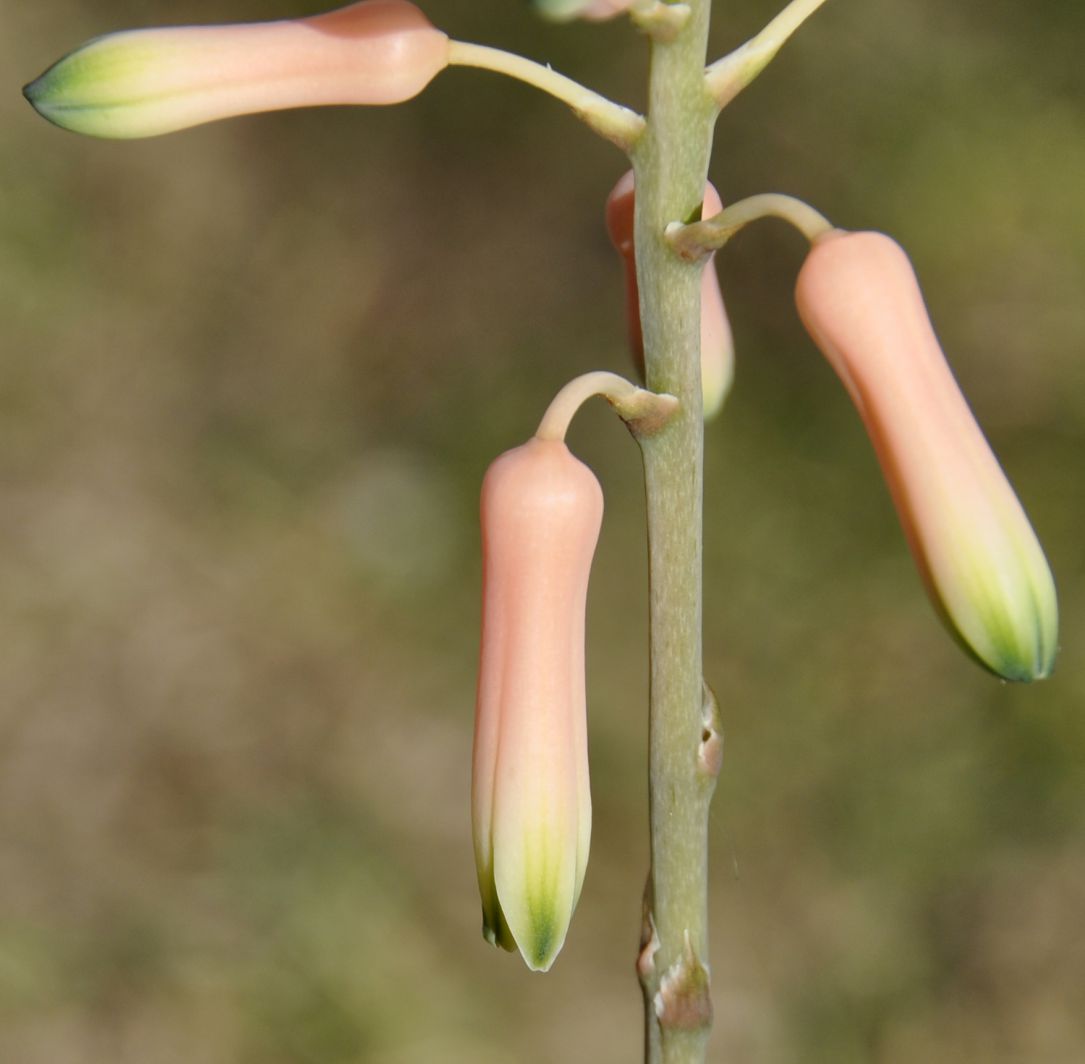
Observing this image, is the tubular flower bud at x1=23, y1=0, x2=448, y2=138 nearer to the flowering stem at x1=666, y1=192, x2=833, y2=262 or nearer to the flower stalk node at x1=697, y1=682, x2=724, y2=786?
the flowering stem at x1=666, y1=192, x2=833, y2=262

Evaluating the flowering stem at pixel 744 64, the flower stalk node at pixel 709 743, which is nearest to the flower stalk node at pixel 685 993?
the flower stalk node at pixel 709 743

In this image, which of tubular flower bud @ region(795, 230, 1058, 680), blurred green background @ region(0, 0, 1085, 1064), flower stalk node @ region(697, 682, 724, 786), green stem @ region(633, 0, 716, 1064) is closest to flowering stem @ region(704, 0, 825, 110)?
green stem @ region(633, 0, 716, 1064)

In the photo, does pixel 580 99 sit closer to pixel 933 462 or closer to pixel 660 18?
pixel 660 18

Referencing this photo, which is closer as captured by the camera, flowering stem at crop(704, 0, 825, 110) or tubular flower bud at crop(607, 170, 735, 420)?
flowering stem at crop(704, 0, 825, 110)

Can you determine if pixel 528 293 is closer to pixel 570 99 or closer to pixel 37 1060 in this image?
pixel 37 1060

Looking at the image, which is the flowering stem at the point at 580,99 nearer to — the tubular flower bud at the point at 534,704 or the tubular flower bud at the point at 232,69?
the tubular flower bud at the point at 232,69

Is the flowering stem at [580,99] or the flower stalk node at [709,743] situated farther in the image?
the flower stalk node at [709,743]
